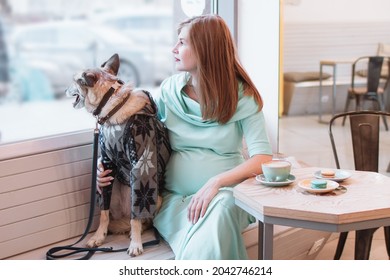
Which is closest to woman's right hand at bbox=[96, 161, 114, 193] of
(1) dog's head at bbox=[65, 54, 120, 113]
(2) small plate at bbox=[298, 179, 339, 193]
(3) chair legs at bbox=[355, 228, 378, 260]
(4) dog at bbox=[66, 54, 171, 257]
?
(4) dog at bbox=[66, 54, 171, 257]

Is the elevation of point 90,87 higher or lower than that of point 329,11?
lower

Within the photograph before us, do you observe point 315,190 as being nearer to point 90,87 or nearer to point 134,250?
point 134,250

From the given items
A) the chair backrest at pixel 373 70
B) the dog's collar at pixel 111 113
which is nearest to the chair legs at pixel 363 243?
the dog's collar at pixel 111 113

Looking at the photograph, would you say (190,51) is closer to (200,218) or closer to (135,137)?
(135,137)

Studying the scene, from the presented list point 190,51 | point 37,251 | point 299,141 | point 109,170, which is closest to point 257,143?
point 190,51

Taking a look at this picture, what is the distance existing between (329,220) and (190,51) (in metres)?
0.84

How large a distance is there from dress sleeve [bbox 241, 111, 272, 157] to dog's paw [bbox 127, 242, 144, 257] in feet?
1.89

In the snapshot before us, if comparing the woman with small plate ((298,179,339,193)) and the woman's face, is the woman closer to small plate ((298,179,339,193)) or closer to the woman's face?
the woman's face

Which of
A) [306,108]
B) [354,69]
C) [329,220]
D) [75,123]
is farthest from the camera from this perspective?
[306,108]

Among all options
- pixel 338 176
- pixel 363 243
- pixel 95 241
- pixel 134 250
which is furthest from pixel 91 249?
pixel 363 243

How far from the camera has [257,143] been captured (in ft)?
→ 6.40

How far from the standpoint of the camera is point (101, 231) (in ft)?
7.12

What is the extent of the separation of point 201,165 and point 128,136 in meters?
0.31

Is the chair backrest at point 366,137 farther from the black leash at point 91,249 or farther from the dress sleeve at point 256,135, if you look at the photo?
the black leash at point 91,249
